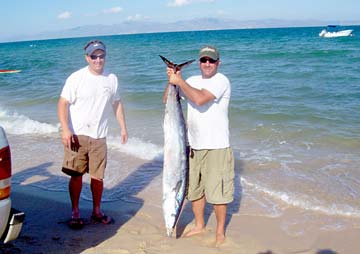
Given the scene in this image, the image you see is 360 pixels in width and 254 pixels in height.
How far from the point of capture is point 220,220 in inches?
173

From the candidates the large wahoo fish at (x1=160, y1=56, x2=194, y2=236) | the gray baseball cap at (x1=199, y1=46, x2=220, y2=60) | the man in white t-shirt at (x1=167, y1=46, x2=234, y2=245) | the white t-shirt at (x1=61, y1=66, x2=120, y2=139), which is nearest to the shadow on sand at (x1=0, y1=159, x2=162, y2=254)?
the large wahoo fish at (x1=160, y1=56, x2=194, y2=236)

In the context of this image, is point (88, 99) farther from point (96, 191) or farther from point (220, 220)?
point (220, 220)

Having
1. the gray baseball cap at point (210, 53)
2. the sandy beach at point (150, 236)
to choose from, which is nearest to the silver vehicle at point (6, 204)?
the sandy beach at point (150, 236)

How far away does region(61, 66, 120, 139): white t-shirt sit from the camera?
4.30 m

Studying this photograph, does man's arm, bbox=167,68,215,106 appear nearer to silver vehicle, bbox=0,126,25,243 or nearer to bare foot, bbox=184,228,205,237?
silver vehicle, bbox=0,126,25,243

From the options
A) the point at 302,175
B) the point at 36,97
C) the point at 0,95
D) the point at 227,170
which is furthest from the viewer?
A: the point at 0,95

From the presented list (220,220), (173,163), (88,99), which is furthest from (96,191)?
(220,220)

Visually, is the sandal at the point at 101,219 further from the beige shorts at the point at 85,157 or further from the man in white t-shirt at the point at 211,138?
the man in white t-shirt at the point at 211,138

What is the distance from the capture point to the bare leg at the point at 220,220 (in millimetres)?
4336

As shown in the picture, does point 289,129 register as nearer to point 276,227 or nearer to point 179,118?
point 276,227

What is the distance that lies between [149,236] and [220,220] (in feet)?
2.66

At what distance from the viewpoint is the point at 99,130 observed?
4.52 metres

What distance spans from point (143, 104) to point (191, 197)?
9.63 metres

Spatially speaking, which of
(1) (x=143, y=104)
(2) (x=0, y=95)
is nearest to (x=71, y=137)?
(1) (x=143, y=104)
